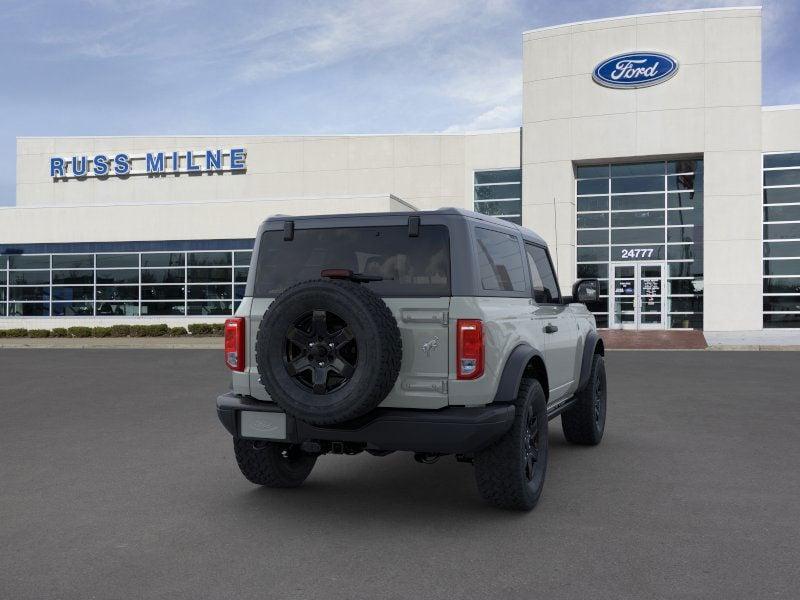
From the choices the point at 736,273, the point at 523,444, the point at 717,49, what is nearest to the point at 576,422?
the point at 523,444

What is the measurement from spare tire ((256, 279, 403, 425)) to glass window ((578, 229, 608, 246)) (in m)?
28.2

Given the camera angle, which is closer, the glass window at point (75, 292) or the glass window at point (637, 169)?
the glass window at point (637, 169)

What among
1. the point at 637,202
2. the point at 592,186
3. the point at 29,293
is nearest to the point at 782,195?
the point at 637,202

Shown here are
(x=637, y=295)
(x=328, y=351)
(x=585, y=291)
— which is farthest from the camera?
(x=637, y=295)

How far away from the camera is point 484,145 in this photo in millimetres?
34531

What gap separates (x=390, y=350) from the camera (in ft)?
15.9

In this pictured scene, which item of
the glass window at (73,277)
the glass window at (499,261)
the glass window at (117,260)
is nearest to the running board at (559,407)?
the glass window at (499,261)

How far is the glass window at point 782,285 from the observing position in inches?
1156

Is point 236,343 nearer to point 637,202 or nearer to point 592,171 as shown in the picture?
point 637,202

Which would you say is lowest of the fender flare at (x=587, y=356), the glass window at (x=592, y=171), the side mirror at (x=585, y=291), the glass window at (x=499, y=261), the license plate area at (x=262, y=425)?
the license plate area at (x=262, y=425)

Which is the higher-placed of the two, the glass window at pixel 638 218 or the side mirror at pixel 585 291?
the glass window at pixel 638 218

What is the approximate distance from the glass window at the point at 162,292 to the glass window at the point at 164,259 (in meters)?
0.96

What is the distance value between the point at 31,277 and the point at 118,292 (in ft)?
13.6

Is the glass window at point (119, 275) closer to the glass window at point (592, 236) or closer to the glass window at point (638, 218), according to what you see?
the glass window at point (592, 236)
